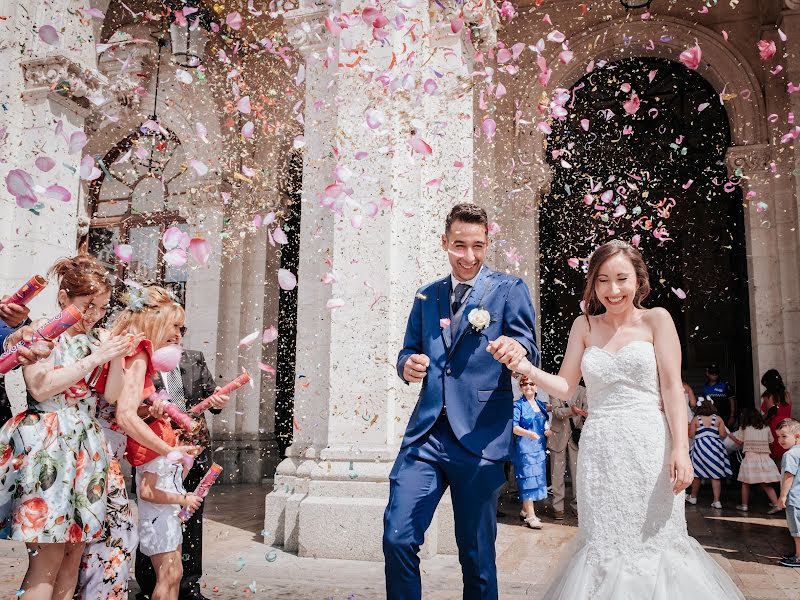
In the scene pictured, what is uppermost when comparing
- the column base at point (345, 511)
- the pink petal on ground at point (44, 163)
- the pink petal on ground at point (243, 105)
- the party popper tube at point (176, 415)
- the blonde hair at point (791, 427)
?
the pink petal on ground at point (243, 105)

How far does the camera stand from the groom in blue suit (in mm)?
2619

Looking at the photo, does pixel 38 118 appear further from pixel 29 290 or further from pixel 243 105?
pixel 29 290

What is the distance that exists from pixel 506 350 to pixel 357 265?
2.94 m

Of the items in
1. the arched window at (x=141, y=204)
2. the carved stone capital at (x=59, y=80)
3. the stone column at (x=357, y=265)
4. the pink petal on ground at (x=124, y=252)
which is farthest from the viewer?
the arched window at (x=141, y=204)

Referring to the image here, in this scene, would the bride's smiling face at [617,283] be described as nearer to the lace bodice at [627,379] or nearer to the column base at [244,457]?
the lace bodice at [627,379]

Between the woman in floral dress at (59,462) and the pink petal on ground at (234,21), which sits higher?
the pink petal on ground at (234,21)

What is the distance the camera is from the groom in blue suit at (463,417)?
262 cm

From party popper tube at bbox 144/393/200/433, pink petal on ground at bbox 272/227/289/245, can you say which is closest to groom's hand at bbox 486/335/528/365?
party popper tube at bbox 144/393/200/433

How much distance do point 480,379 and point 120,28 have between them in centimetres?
1083

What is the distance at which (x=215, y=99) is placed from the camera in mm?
10570

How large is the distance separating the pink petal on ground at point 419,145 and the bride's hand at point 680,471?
350 centimetres

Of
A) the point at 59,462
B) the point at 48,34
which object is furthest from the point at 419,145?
the point at 48,34

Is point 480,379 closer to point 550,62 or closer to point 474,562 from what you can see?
point 474,562

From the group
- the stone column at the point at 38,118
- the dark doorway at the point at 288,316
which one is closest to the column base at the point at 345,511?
the stone column at the point at 38,118
